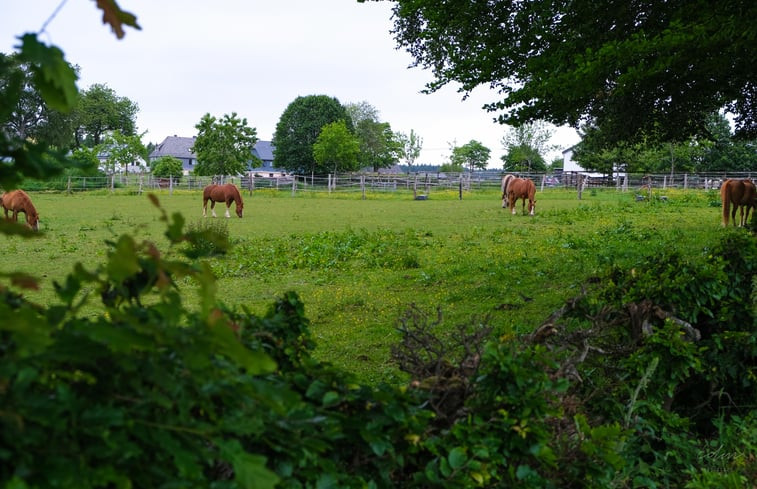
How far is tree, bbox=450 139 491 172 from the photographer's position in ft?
Result: 349

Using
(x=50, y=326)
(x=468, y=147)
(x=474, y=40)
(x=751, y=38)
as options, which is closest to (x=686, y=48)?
(x=751, y=38)

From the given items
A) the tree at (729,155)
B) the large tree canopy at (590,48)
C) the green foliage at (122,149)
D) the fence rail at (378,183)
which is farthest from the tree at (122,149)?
the large tree canopy at (590,48)

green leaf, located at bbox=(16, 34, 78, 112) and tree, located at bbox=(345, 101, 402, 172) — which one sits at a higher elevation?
tree, located at bbox=(345, 101, 402, 172)

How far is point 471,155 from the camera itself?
107 meters

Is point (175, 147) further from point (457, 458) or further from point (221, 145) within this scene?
point (457, 458)

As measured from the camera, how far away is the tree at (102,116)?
3597 inches

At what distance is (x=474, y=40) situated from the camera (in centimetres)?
764

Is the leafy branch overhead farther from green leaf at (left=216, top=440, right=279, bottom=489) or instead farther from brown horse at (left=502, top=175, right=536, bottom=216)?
brown horse at (left=502, top=175, right=536, bottom=216)

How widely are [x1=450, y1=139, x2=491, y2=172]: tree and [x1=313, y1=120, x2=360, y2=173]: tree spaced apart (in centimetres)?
3699

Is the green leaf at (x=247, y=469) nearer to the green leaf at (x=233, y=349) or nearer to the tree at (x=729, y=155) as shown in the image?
the green leaf at (x=233, y=349)

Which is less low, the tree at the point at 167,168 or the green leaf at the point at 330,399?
the tree at the point at 167,168

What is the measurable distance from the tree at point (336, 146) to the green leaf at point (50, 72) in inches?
2791

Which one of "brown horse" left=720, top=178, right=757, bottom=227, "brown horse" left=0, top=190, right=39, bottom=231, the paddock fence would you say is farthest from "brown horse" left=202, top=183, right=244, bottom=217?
the paddock fence

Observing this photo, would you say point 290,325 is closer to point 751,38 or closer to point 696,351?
point 696,351
